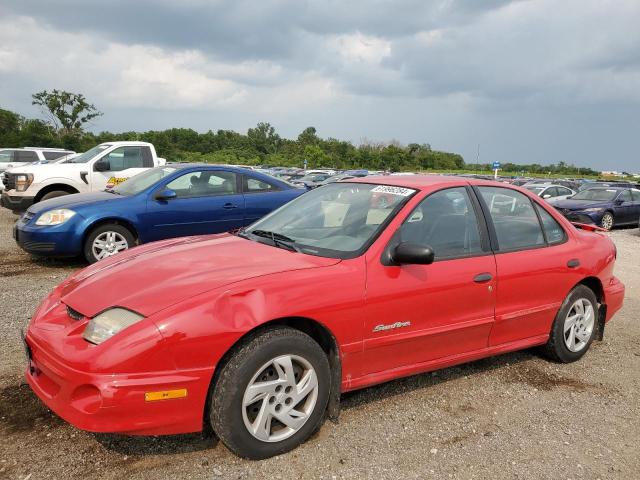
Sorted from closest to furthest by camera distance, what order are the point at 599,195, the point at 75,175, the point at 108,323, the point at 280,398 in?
the point at 108,323 < the point at 280,398 < the point at 75,175 < the point at 599,195

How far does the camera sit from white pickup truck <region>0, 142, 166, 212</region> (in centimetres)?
1073

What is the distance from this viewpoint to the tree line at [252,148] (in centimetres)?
5200

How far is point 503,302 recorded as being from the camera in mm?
3758

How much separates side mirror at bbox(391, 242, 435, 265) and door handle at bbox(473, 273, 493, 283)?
61 centimetres

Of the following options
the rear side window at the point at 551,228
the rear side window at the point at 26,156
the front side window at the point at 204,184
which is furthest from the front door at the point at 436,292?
the rear side window at the point at 26,156

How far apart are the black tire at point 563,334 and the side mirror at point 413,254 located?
1725 millimetres

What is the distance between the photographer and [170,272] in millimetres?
3020

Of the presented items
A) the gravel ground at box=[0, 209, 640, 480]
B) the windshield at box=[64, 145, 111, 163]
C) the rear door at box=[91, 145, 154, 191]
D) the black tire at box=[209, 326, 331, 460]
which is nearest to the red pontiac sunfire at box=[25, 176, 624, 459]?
the black tire at box=[209, 326, 331, 460]

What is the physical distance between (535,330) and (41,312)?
3446 mm

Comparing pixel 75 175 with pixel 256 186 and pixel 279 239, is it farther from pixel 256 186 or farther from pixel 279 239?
pixel 279 239

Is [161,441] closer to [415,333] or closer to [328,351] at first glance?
[328,351]

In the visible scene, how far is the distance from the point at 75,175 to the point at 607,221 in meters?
14.3

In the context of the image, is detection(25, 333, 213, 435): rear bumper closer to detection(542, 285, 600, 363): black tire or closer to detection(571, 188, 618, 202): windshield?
detection(542, 285, 600, 363): black tire

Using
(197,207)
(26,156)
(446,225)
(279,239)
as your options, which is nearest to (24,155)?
(26,156)
